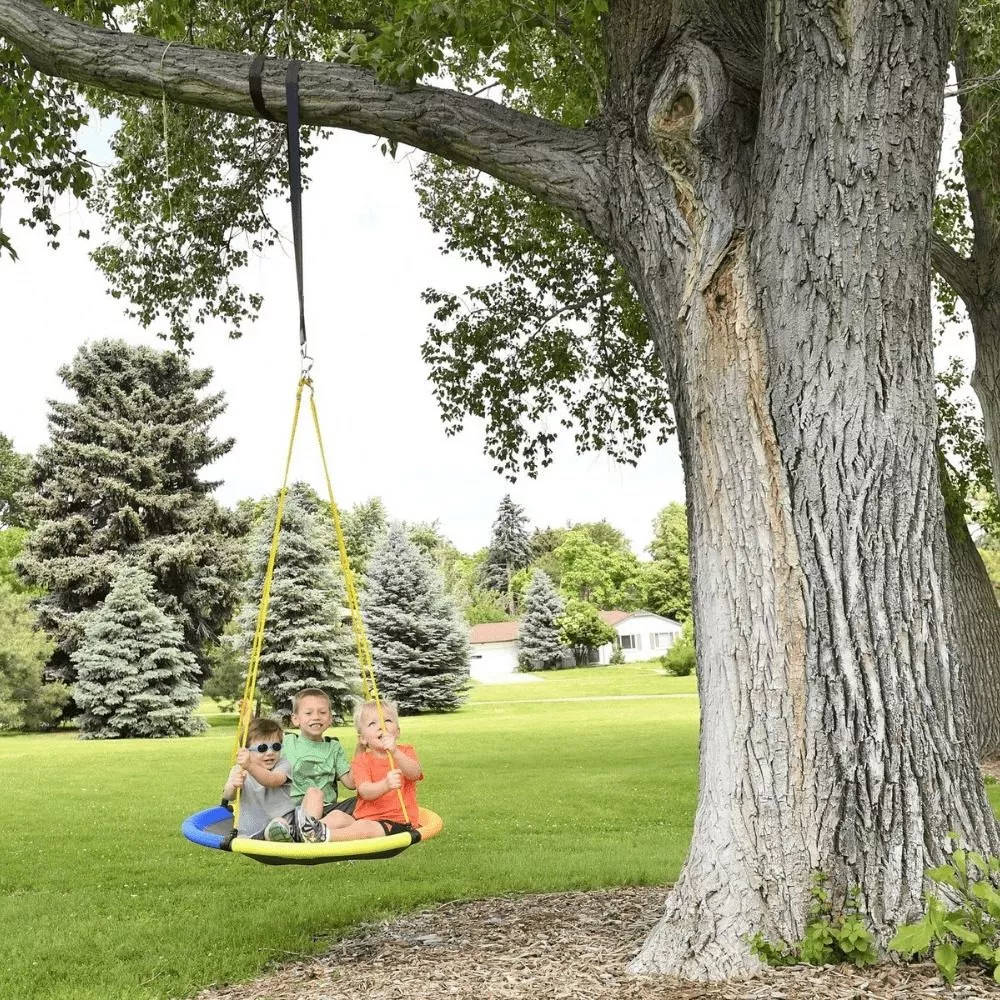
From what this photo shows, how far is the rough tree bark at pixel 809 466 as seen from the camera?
388 centimetres

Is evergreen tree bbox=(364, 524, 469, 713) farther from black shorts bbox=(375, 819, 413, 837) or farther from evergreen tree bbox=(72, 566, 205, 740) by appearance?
black shorts bbox=(375, 819, 413, 837)

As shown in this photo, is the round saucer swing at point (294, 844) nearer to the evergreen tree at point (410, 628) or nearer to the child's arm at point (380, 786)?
the child's arm at point (380, 786)

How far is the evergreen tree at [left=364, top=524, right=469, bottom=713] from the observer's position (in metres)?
31.4

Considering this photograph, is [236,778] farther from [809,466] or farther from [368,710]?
[809,466]

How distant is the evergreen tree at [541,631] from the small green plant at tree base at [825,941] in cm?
5157

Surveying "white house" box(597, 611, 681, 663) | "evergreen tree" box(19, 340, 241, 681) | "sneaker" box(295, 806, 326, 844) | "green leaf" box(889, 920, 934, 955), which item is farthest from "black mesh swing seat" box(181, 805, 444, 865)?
"white house" box(597, 611, 681, 663)

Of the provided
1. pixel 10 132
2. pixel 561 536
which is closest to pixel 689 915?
pixel 10 132

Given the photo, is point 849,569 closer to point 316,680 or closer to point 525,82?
point 525,82

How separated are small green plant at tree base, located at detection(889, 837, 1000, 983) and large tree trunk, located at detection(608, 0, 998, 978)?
116mm

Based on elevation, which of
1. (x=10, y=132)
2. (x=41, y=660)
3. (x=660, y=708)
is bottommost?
(x=660, y=708)

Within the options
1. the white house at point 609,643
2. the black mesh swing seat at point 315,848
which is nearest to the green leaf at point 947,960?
the black mesh swing seat at point 315,848

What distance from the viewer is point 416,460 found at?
7556 cm

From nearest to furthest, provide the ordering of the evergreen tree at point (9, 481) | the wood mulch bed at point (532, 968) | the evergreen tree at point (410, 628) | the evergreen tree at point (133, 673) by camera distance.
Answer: the wood mulch bed at point (532, 968) < the evergreen tree at point (133, 673) < the evergreen tree at point (410, 628) < the evergreen tree at point (9, 481)

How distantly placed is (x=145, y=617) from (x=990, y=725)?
68.8 ft
